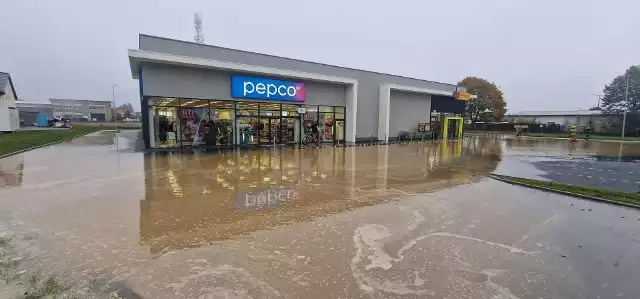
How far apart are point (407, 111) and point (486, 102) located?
31299mm

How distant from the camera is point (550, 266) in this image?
4.38 m

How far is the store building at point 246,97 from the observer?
17.0 meters

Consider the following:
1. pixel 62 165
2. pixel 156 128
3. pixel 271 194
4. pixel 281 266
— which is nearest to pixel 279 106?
pixel 156 128

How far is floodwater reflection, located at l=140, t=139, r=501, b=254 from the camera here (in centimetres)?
559

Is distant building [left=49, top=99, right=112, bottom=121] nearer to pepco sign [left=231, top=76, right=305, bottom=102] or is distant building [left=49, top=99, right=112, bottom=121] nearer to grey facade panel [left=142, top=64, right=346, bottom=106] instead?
grey facade panel [left=142, top=64, right=346, bottom=106]

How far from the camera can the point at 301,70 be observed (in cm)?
2189

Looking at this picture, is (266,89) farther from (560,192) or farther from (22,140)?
(22,140)

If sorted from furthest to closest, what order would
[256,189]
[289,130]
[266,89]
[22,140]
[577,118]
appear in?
1. [577,118]
2. [289,130]
3. [22,140]
4. [266,89]
5. [256,189]

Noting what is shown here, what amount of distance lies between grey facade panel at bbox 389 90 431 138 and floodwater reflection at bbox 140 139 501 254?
14551mm

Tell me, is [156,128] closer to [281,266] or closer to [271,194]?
[271,194]

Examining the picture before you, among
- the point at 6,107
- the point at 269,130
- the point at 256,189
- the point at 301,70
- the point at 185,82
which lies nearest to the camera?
the point at 256,189

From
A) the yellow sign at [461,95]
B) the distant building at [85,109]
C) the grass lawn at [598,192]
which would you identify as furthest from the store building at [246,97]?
the distant building at [85,109]

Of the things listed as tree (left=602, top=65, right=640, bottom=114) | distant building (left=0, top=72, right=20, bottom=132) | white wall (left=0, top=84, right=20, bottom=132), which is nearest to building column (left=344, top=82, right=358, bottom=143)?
distant building (left=0, top=72, right=20, bottom=132)

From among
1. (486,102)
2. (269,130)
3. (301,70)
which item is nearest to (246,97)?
(269,130)
